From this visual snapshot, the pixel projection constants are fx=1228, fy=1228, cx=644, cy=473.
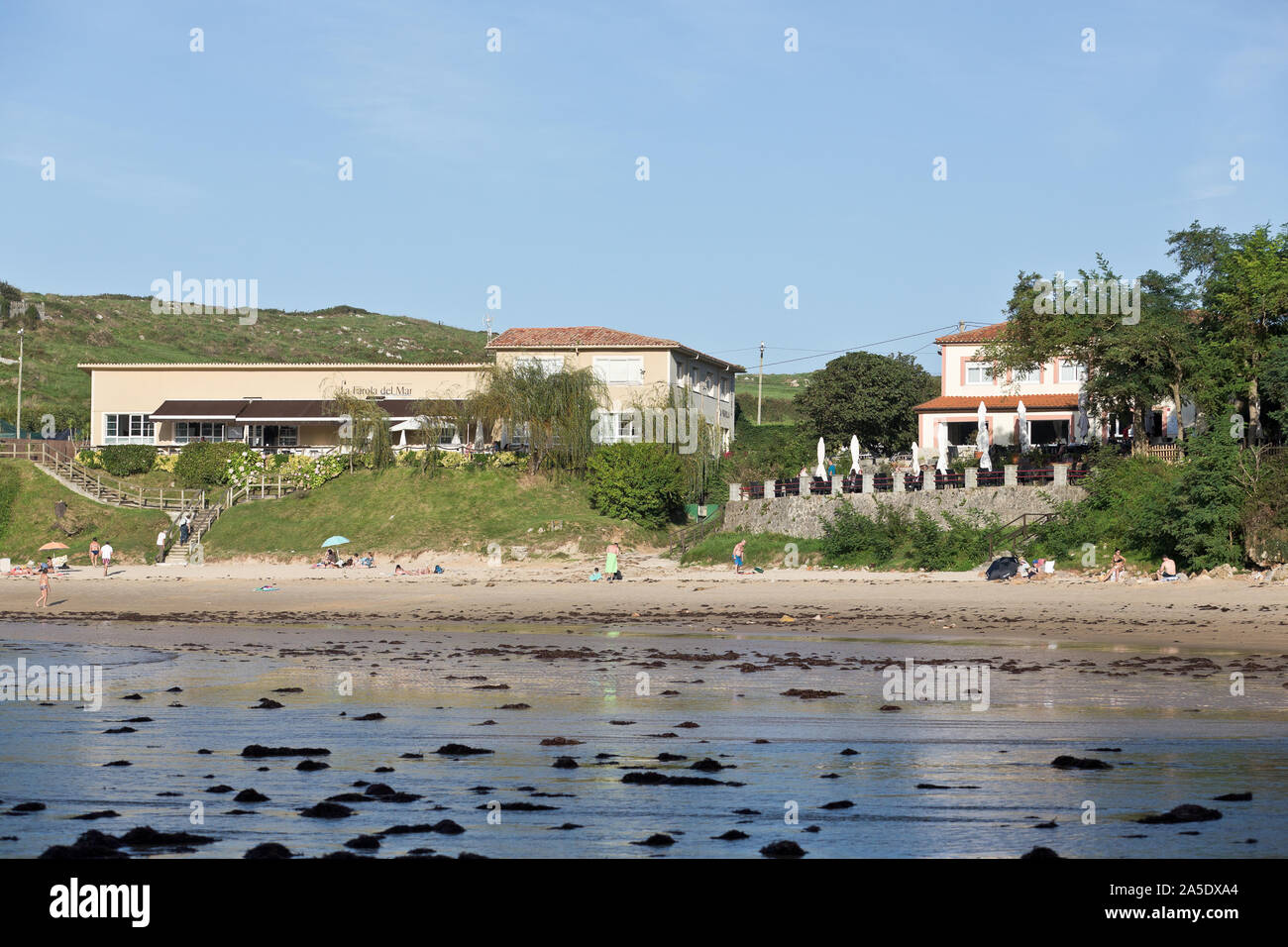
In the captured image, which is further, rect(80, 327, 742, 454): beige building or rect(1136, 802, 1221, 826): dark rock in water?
rect(80, 327, 742, 454): beige building

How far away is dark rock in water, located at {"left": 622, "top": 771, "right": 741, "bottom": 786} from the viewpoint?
9.79 meters

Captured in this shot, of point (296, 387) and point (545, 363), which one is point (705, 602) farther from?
point (296, 387)

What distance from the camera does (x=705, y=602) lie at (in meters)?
31.0

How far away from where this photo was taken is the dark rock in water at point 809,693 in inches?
596

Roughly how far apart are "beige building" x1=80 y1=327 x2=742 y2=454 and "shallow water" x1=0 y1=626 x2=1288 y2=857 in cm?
4096

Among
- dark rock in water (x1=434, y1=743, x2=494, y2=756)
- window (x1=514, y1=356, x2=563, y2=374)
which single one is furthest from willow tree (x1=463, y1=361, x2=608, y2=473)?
dark rock in water (x1=434, y1=743, x2=494, y2=756)

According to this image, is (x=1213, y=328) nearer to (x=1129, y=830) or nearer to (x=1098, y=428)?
(x=1098, y=428)

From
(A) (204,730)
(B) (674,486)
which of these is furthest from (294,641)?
(B) (674,486)

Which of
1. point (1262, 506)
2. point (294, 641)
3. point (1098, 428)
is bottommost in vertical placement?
point (294, 641)

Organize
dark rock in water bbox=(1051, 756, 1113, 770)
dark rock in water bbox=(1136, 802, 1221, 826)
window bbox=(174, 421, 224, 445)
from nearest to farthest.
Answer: dark rock in water bbox=(1136, 802, 1221, 826)
dark rock in water bbox=(1051, 756, 1113, 770)
window bbox=(174, 421, 224, 445)

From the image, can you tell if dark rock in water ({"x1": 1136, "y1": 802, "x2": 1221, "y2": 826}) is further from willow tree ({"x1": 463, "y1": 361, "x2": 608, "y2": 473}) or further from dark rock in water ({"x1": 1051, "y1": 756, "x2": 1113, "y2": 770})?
willow tree ({"x1": 463, "y1": 361, "x2": 608, "y2": 473})
